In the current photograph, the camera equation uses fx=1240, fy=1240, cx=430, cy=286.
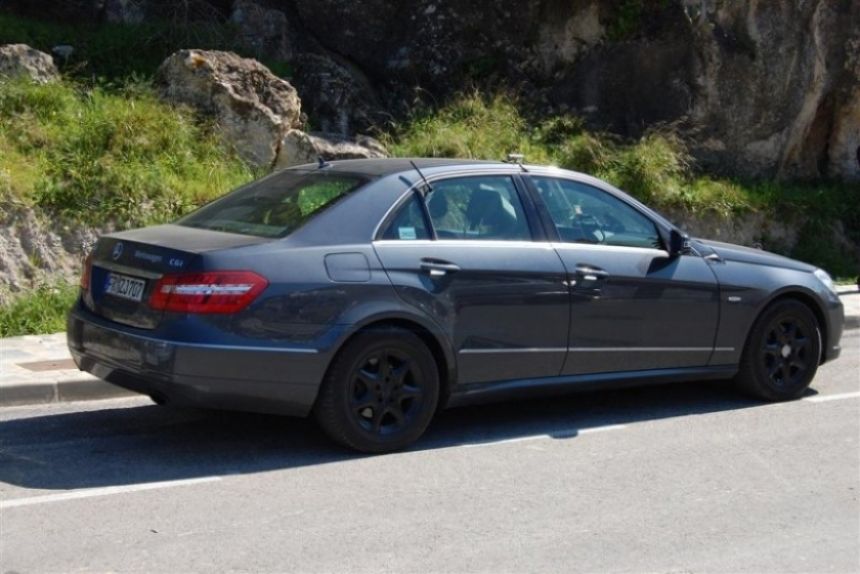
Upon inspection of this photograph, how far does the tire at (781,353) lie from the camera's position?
841cm

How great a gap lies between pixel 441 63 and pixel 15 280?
701 cm

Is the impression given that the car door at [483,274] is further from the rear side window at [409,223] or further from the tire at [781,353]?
the tire at [781,353]

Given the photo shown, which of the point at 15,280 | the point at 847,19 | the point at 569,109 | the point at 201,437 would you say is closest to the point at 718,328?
the point at 201,437

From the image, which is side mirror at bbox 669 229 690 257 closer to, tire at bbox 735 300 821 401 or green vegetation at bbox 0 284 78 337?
tire at bbox 735 300 821 401

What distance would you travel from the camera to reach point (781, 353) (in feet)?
28.0

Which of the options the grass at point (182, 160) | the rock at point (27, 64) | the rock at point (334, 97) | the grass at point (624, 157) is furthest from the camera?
the rock at point (334, 97)

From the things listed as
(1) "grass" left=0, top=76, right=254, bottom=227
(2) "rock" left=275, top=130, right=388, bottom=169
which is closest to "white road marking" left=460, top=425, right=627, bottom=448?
(1) "grass" left=0, top=76, right=254, bottom=227

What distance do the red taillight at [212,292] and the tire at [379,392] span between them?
0.63 meters

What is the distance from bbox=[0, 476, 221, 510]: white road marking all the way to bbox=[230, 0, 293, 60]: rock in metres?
9.28

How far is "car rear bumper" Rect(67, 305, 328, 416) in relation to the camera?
6.36 metres

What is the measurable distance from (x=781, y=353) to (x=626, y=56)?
8.07 meters

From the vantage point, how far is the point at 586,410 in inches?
328

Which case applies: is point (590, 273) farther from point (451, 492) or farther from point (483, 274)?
point (451, 492)

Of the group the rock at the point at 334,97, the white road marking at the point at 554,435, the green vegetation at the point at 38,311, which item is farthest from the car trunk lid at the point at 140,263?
the rock at the point at 334,97
